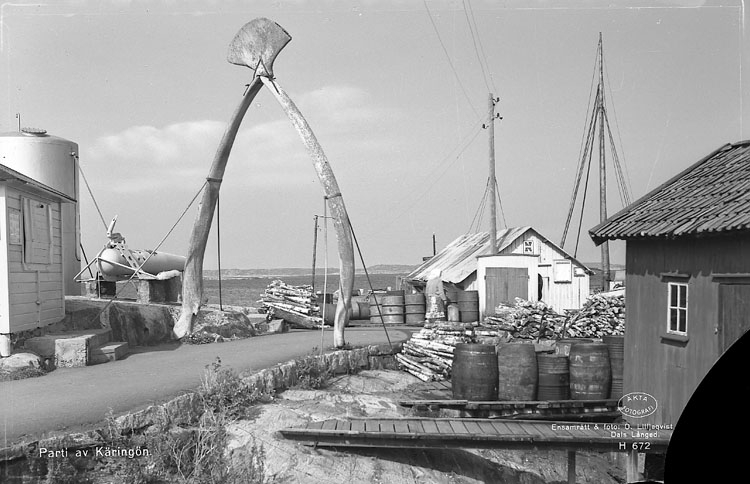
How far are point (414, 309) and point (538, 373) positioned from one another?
221 inches

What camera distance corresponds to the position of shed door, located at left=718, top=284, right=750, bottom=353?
6020mm

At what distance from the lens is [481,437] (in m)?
6.32

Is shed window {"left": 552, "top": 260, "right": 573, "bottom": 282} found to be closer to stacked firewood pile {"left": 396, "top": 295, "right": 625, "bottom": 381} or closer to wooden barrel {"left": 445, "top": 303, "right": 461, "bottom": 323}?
stacked firewood pile {"left": 396, "top": 295, "right": 625, "bottom": 381}

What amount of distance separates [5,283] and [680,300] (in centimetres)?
796

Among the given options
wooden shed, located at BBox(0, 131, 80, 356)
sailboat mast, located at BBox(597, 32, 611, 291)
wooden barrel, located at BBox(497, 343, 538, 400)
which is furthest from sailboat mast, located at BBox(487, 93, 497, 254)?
wooden shed, located at BBox(0, 131, 80, 356)

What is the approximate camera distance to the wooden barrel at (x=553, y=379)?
8628 millimetres

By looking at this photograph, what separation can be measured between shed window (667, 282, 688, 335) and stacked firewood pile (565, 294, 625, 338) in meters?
3.06

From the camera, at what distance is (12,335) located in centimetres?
806

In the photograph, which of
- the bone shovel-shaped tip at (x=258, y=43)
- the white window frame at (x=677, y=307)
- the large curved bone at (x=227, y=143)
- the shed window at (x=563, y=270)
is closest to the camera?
the white window frame at (x=677, y=307)

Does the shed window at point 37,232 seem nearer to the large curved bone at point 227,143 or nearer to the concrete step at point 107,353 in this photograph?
the concrete step at point 107,353

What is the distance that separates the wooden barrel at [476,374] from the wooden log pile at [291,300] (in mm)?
5781

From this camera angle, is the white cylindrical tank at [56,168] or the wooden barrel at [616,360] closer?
the wooden barrel at [616,360]

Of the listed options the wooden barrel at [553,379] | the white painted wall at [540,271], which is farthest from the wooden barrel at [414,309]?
the wooden barrel at [553,379]

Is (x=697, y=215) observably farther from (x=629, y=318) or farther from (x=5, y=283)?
(x=5, y=283)
